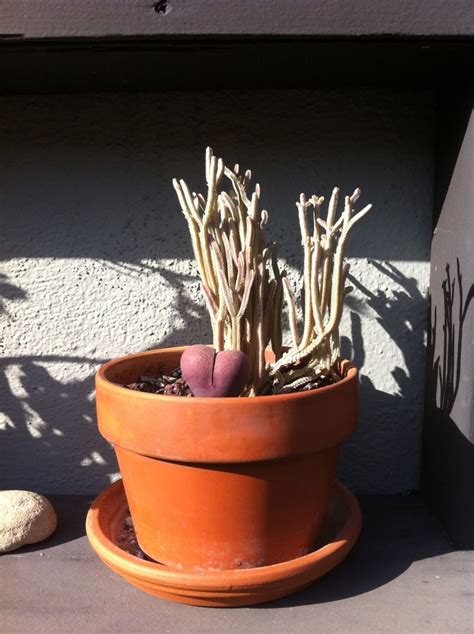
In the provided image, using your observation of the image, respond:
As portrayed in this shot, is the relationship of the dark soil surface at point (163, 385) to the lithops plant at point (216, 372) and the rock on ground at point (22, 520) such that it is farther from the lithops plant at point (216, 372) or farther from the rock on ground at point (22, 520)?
the rock on ground at point (22, 520)

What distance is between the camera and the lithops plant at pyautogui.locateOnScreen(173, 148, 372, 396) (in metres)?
1.08

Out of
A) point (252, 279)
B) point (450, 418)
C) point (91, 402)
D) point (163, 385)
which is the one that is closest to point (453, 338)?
point (450, 418)

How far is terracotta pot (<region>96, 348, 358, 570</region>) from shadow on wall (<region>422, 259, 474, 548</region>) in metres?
0.26

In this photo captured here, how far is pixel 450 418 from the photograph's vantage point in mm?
1284

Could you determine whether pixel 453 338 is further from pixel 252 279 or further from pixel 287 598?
pixel 287 598

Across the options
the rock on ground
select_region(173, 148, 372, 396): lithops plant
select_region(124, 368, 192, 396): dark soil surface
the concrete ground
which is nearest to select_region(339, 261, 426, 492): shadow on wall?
the concrete ground

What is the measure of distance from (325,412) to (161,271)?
62 centimetres

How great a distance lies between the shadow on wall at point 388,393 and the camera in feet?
4.83

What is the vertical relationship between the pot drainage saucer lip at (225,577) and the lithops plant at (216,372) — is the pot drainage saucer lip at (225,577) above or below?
below

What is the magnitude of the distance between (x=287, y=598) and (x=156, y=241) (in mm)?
833

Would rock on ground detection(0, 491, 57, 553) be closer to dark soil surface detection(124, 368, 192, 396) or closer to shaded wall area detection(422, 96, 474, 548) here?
dark soil surface detection(124, 368, 192, 396)

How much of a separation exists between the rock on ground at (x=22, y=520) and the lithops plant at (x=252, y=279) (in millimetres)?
543

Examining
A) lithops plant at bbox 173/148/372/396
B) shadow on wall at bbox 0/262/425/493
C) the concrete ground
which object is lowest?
the concrete ground

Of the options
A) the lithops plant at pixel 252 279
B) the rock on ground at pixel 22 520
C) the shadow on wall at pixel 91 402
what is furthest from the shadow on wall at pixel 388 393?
the rock on ground at pixel 22 520
